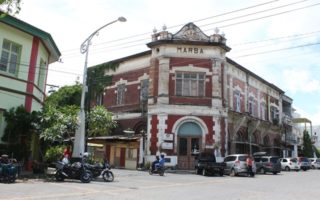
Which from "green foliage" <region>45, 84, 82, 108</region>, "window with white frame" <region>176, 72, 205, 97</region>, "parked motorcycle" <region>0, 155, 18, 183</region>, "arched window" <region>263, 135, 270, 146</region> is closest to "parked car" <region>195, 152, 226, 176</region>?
"window with white frame" <region>176, 72, 205, 97</region>

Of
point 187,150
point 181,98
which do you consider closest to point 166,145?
point 187,150

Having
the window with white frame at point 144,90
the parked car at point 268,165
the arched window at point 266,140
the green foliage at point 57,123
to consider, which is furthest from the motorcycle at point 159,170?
the arched window at point 266,140

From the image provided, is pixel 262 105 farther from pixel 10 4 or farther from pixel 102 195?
pixel 10 4

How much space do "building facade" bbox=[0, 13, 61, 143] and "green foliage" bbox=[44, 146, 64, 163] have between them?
8.66 ft

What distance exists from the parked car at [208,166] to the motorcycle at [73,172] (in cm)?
1101

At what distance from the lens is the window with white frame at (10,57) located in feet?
65.4

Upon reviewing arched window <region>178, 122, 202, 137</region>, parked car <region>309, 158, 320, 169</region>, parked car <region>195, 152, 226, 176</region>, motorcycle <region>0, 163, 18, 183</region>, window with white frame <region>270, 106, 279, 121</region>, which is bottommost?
motorcycle <region>0, 163, 18, 183</region>

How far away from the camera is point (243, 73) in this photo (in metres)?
41.0

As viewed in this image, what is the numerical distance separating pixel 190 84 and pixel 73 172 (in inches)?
666

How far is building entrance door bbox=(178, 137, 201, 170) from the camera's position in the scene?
102 ft

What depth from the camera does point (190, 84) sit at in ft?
108

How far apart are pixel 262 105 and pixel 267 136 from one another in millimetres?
3923

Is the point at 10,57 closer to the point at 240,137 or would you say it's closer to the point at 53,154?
the point at 53,154

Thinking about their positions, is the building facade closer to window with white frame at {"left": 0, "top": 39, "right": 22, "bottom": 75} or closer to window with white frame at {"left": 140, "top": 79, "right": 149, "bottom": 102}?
window with white frame at {"left": 0, "top": 39, "right": 22, "bottom": 75}
